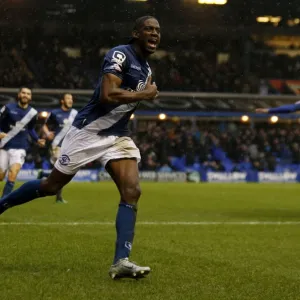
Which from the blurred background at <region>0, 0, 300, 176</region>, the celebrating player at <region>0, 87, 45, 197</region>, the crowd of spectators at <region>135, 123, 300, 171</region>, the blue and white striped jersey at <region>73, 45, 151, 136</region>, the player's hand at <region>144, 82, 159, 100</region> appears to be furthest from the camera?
the blurred background at <region>0, 0, 300, 176</region>

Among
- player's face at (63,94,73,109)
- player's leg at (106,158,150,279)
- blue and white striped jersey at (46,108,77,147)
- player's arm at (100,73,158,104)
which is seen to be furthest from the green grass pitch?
player's face at (63,94,73,109)

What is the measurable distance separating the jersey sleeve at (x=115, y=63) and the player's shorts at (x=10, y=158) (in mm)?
9529

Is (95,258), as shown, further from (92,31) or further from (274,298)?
(92,31)

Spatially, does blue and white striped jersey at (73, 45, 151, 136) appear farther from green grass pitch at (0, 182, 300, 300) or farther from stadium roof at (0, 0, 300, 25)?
stadium roof at (0, 0, 300, 25)

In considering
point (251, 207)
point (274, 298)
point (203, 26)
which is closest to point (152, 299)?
point (274, 298)

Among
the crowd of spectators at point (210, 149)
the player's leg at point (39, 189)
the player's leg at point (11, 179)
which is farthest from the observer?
the crowd of spectators at point (210, 149)

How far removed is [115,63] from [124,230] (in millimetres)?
1501

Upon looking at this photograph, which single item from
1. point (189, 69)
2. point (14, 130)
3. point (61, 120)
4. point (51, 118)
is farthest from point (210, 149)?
point (14, 130)

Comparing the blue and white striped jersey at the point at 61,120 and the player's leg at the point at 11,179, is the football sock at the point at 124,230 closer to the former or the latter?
the player's leg at the point at 11,179

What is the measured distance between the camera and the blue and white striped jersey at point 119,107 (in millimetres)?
7773

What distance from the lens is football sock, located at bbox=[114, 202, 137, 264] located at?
7.64 m

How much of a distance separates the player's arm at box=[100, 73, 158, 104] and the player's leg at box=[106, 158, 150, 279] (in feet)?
2.32

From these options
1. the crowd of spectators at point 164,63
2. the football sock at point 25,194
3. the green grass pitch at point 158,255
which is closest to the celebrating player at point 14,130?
the green grass pitch at point 158,255

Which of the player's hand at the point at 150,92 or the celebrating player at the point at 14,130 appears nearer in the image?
the player's hand at the point at 150,92
